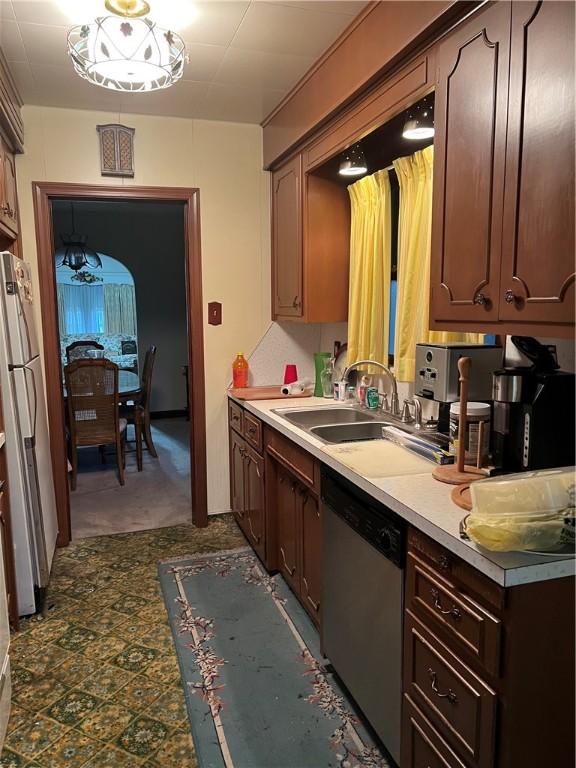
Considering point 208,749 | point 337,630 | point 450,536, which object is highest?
point 450,536

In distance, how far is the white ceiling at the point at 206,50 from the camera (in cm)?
204

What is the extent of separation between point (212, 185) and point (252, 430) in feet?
5.20

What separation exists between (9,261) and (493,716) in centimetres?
249

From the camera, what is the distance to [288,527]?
2570mm

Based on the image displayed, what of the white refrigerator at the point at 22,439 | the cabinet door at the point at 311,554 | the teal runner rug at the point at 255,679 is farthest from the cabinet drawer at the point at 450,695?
the white refrigerator at the point at 22,439

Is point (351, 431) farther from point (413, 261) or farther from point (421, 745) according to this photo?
point (421, 745)

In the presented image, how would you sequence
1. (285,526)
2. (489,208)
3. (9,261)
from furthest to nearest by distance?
(285,526)
(9,261)
(489,208)

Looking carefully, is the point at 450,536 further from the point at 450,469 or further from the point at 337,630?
the point at 337,630

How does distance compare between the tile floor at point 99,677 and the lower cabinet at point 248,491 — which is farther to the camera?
the lower cabinet at point 248,491

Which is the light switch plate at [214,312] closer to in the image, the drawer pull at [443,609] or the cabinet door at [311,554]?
the cabinet door at [311,554]

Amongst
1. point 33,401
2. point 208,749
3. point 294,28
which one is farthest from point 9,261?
point 208,749

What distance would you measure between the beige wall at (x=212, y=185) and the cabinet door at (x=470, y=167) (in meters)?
1.94

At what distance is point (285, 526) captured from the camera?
8.61 ft

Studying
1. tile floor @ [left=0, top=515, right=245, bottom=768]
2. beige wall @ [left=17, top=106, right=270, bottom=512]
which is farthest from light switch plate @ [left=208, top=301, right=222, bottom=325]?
tile floor @ [left=0, top=515, right=245, bottom=768]
